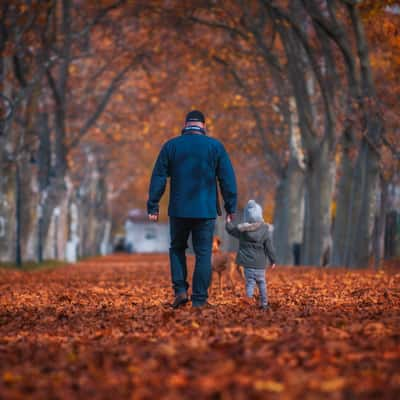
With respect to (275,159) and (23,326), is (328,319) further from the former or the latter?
(275,159)

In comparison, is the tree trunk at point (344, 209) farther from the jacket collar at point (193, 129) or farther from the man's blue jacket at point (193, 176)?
the man's blue jacket at point (193, 176)

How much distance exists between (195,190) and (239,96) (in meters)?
25.1

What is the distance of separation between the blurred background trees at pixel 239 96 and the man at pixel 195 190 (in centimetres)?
1028

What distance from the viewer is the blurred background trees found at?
2255 cm

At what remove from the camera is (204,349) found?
22.2 feet

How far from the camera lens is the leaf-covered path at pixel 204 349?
5.28 meters

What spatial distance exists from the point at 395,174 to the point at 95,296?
12.4 meters

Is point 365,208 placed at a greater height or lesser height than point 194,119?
lesser

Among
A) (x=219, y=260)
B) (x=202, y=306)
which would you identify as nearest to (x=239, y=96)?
(x=219, y=260)

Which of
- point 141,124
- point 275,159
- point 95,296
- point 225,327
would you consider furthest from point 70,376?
point 141,124

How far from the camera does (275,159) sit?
1352 inches

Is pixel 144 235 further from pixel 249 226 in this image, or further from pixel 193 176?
pixel 193 176

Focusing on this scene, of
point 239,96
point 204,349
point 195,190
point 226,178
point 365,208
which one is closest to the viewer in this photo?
point 204,349

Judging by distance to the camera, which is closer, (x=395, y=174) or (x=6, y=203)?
(x=395, y=174)
